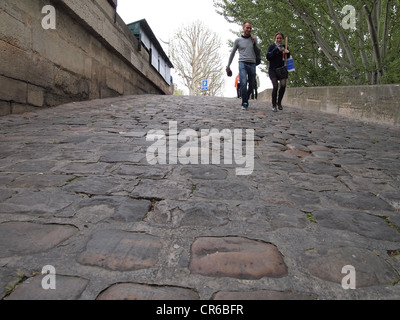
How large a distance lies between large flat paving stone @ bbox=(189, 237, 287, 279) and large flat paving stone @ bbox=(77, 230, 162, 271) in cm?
19

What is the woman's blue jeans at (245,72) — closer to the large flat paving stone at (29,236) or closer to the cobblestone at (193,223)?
the cobblestone at (193,223)

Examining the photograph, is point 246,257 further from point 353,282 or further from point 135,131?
point 135,131

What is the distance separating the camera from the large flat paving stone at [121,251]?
109 centimetres

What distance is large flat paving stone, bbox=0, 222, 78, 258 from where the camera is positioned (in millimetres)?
1166

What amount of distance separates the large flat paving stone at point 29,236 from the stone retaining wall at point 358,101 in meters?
6.30

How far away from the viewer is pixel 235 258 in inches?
45.4

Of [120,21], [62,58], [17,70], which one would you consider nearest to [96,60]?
[62,58]

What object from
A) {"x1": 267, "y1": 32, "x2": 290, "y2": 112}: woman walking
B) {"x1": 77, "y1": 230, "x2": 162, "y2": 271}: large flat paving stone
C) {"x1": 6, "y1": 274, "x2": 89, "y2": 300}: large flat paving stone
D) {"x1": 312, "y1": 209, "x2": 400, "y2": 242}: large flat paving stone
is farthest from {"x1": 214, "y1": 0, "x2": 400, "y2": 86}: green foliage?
{"x1": 6, "y1": 274, "x2": 89, "y2": 300}: large flat paving stone

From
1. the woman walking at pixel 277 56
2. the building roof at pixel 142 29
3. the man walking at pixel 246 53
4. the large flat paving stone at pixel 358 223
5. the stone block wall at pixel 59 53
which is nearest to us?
the large flat paving stone at pixel 358 223

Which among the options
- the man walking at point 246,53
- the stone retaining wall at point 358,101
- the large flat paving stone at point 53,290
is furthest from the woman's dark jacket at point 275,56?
the large flat paving stone at point 53,290

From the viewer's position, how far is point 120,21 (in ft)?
30.7

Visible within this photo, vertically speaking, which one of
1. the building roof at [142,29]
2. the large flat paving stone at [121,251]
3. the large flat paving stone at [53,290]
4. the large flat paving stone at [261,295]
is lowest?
the large flat paving stone at [261,295]

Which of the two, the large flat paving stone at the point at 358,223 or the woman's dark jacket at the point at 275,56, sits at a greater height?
the woman's dark jacket at the point at 275,56

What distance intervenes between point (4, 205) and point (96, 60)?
6.94 m
